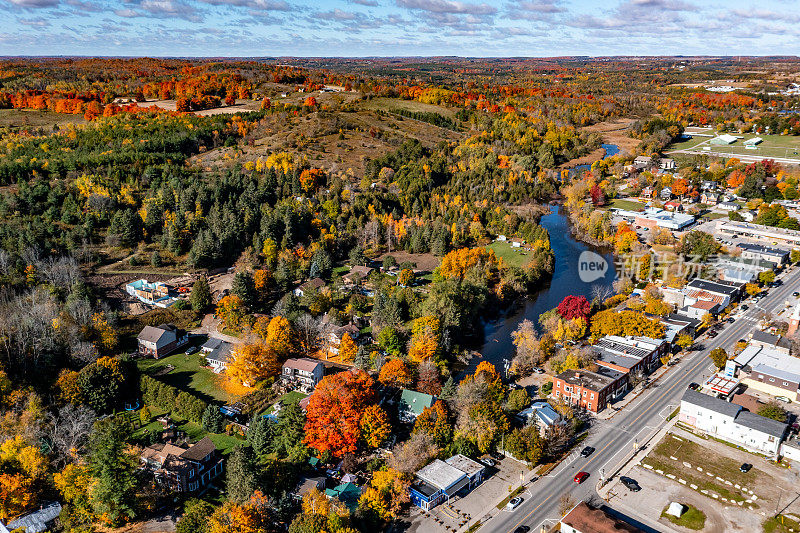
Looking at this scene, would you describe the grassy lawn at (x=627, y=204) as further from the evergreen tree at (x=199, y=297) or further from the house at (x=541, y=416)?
the evergreen tree at (x=199, y=297)

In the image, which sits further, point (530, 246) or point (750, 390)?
point (530, 246)

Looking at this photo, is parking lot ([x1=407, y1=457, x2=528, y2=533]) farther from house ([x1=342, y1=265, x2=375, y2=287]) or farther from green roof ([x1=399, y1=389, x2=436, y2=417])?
house ([x1=342, y1=265, x2=375, y2=287])

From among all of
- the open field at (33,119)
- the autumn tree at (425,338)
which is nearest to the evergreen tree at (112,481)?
the autumn tree at (425,338)

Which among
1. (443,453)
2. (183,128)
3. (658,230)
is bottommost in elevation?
(443,453)

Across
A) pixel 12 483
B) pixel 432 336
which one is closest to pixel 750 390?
pixel 432 336

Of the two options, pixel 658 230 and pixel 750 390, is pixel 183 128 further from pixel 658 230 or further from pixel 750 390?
pixel 750 390

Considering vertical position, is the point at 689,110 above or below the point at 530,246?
above

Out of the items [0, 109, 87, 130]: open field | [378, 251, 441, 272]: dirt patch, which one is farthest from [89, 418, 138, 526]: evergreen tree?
[0, 109, 87, 130]: open field
